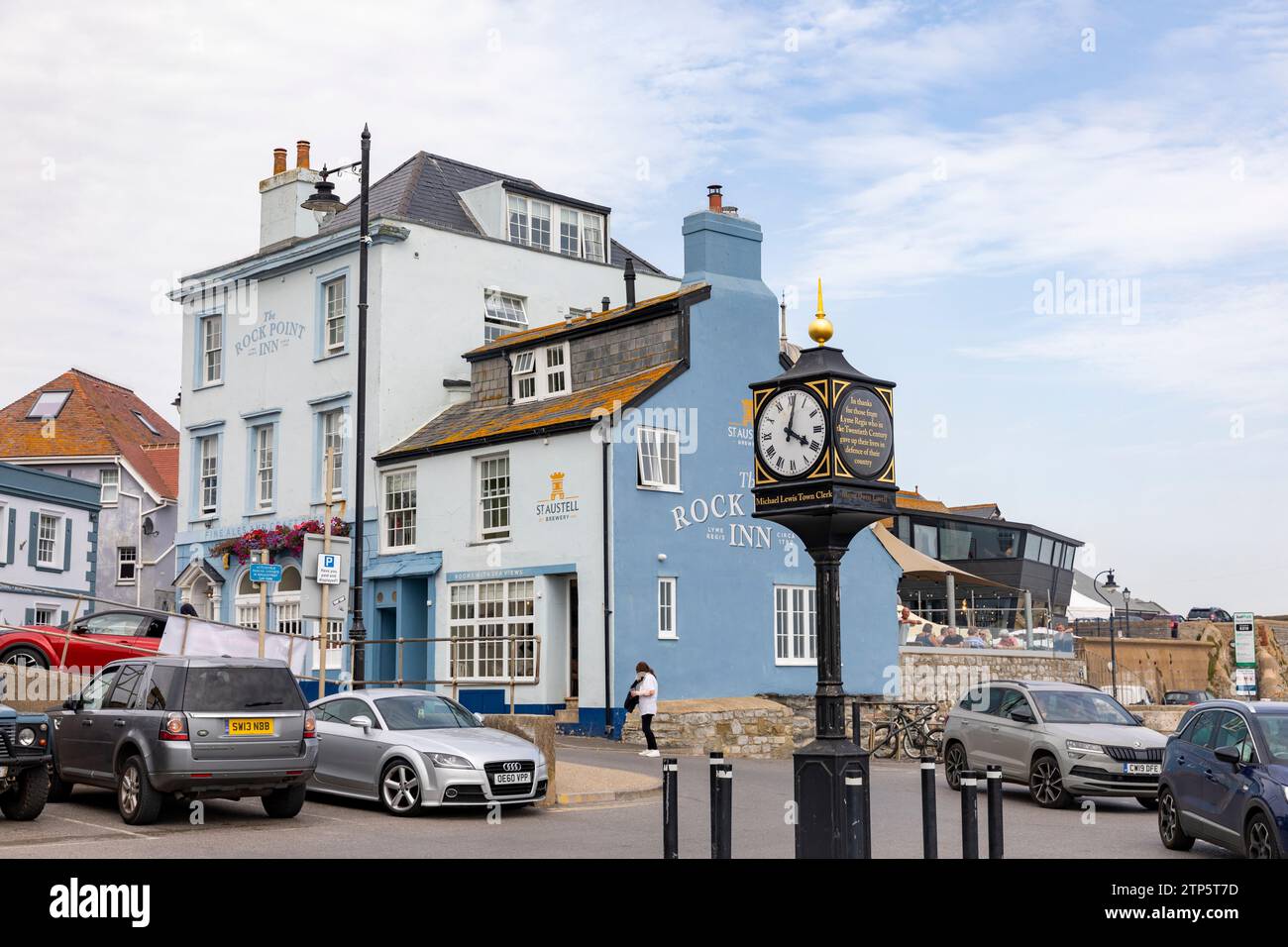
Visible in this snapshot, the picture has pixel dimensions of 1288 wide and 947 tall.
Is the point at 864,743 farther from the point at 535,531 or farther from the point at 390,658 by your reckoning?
the point at 390,658

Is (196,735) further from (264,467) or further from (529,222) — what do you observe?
(529,222)

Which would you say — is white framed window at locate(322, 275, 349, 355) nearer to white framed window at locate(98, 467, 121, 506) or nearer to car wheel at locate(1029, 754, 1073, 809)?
car wheel at locate(1029, 754, 1073, 809)

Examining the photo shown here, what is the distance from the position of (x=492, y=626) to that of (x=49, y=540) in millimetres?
21094

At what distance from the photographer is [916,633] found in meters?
37.3

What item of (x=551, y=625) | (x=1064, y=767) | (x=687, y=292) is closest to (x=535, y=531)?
(x=551, y=625)

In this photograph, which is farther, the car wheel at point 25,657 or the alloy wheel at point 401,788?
the car wheel at point 25,657

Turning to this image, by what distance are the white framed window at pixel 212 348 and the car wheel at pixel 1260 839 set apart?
1302 inches

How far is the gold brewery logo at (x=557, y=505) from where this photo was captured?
29.7m

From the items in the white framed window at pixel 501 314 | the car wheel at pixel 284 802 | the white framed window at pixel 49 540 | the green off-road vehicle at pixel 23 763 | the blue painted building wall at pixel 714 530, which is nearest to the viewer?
the green off-road vehicle at pixel 23 763

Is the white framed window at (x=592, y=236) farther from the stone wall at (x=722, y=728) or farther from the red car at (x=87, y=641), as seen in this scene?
the red car at (x=87, y=641)

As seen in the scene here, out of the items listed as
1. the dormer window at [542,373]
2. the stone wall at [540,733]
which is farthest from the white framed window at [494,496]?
the stone wall at [540,733]

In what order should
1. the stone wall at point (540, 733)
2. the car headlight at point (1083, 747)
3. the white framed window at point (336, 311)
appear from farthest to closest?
1. the white framed window at point (336, 311)
2. the car headlight at point (1083, 747)
3. the stone wall at point (540, 733)
